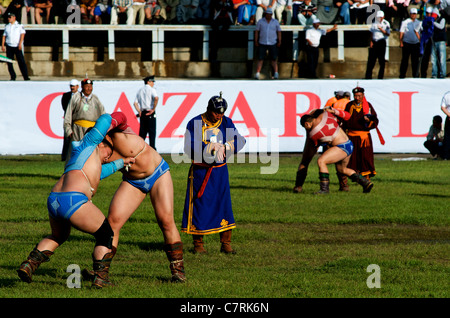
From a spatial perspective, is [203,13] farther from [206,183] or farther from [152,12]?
[206,183]

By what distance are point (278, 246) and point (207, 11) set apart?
19.4 metres

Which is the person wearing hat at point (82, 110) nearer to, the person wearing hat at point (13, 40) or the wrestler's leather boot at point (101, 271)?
the wrestler's leather boot at point (101, 271)

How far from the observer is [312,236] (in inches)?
433

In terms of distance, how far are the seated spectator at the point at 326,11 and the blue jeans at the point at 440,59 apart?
423cm

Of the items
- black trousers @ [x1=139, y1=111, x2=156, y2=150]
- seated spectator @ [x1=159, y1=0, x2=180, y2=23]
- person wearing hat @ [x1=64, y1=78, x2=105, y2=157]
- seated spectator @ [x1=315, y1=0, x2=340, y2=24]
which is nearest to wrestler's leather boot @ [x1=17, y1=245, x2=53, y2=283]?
person wearing hat @ [x1=64, y1=78, x2=105, y2=157]

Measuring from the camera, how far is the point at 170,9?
1147 inches

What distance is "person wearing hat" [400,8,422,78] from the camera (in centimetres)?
2484

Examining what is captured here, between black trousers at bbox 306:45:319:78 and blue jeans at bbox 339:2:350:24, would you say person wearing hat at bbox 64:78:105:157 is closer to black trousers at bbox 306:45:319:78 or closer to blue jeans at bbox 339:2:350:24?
black trousers at bbox 306:45:319:78

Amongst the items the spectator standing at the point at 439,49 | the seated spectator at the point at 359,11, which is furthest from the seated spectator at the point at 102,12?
the spectator standing at the point at 439,49

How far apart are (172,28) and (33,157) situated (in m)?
8.16

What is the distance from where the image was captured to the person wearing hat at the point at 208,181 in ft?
32.5

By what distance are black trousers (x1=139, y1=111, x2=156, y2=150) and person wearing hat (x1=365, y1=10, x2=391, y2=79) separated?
753cm

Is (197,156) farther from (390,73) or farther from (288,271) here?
(390,73)
